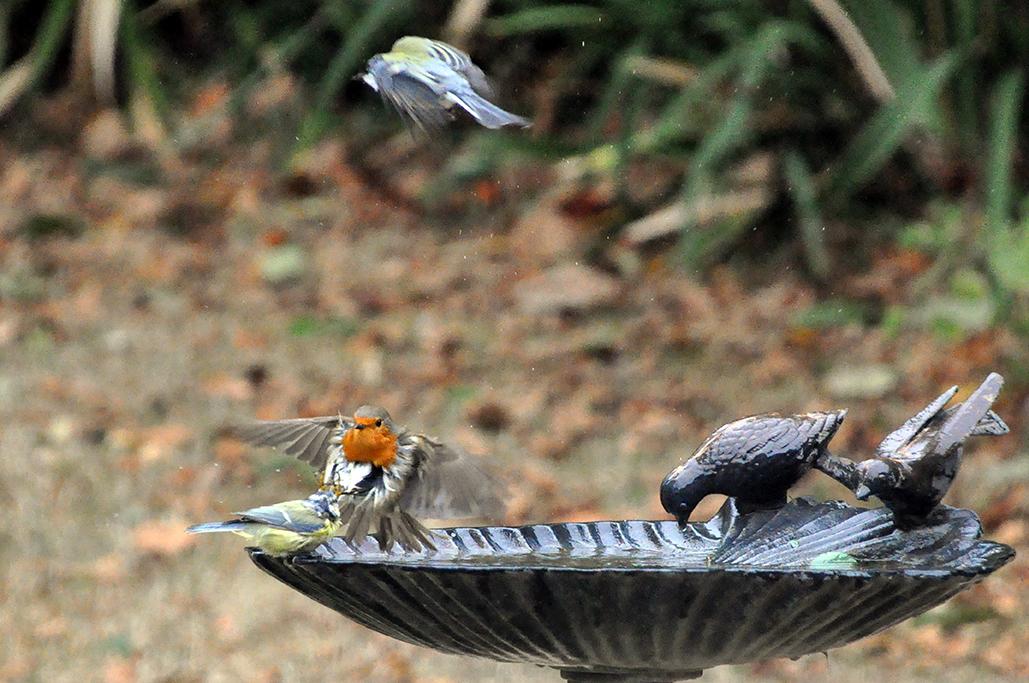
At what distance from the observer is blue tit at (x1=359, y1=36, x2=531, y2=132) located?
3.18 m

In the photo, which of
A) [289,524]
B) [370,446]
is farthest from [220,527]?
[370,446]

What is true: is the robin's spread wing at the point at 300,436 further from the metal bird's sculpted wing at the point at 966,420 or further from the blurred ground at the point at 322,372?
the blurred ground at the point at 322,372

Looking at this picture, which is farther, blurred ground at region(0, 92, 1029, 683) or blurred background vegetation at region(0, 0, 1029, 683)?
blurred background vegetation at region(0, 0, 1029, 683)

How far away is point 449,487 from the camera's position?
2836 mm

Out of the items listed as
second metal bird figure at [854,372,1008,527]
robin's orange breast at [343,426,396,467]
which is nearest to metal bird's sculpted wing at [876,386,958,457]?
second metal bird figure at [854,372,1008,527]

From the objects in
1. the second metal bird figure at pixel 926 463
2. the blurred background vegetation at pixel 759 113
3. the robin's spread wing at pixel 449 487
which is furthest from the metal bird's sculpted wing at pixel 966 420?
the blurred background vegetation at pixel 759 113

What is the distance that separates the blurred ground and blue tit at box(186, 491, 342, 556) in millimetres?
2067

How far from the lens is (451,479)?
284 cm

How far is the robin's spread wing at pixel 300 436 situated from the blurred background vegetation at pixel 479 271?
188cm

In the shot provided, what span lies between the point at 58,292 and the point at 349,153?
153cm

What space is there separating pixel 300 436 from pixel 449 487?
0.31 m

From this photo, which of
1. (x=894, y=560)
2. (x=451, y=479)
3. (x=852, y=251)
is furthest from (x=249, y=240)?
(x=894, y=560)

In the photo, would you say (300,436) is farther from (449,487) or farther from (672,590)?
(672,590)

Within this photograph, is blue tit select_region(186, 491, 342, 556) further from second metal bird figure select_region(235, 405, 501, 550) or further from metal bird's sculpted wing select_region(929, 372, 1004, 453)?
metal bird's sculpted wing select_region(929, 372, 1004, 453)
